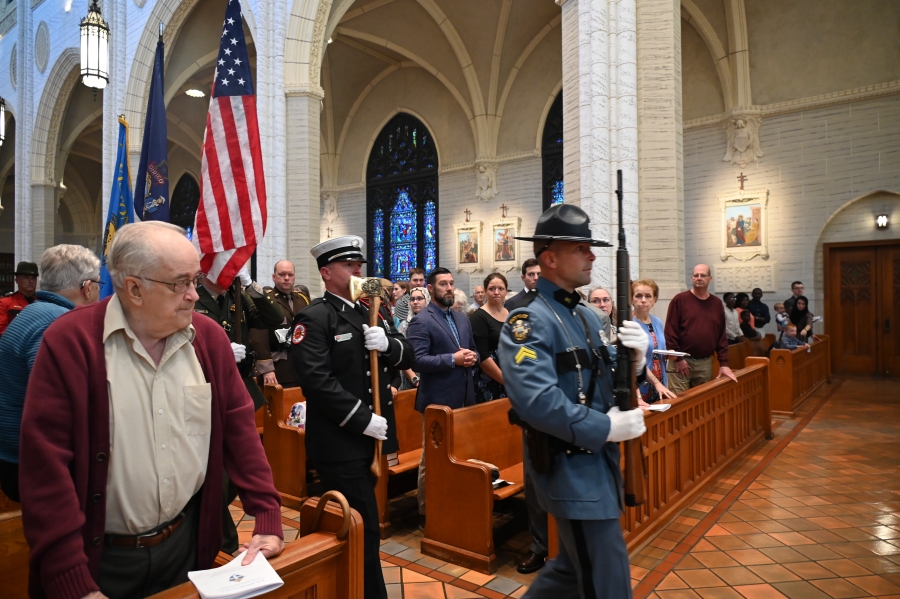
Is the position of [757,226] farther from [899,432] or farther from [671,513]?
[671,513]

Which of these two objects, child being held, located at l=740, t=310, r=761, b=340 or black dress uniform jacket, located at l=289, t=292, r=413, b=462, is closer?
black dress uniform jacket, located at l=289, t=292, r=413, b=462

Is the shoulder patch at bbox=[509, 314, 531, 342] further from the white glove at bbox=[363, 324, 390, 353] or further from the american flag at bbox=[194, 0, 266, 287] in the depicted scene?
the american flag at bbox=[194, 0, 266, 287]

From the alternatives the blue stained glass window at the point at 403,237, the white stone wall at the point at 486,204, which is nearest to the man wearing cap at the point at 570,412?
the white stone wall at the point at 486,204

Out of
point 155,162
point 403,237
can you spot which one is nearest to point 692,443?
point 155,162

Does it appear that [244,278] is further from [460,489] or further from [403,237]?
[403,237]

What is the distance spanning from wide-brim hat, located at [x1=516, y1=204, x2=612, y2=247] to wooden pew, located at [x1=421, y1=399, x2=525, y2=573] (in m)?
1.74

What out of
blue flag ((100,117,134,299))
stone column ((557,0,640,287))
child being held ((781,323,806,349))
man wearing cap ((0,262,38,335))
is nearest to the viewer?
man wearing cap ((0,262,38,335))

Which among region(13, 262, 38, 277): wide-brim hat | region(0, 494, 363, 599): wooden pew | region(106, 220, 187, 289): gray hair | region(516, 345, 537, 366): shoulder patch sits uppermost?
region(13, 262, 38, 277): wide-brim hat

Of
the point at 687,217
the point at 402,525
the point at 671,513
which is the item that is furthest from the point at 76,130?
the point at 671,513

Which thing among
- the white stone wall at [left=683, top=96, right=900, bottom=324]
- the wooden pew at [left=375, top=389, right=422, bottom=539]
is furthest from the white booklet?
the white stone wall at [left=683, top=96, right=900, bottom=324]

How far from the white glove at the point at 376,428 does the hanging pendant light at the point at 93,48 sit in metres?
7.35

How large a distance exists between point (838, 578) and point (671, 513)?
1033mm

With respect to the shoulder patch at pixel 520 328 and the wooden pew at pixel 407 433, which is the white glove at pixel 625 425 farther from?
the wooden pew at pixel 407 433

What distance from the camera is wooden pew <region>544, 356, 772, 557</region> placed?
3.73 m
